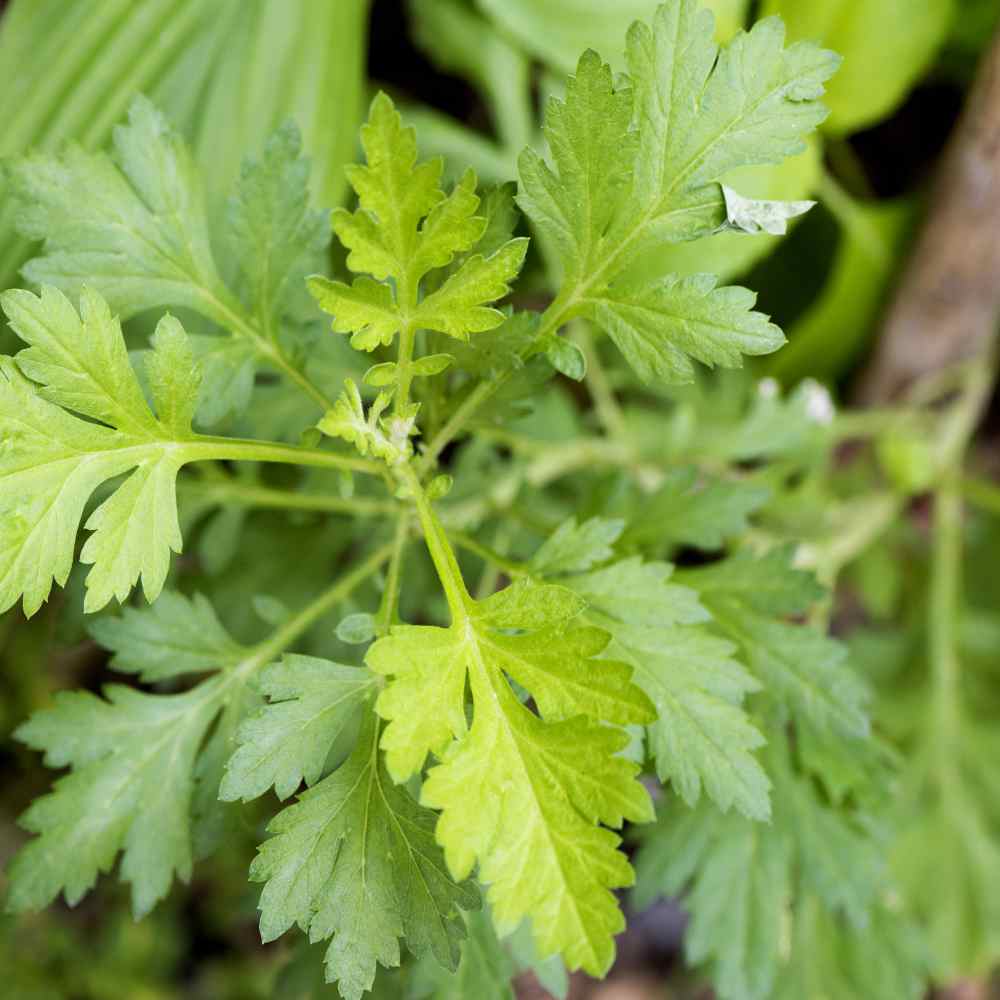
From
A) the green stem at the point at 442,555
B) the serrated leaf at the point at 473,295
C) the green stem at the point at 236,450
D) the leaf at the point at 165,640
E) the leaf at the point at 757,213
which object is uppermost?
the leaf at the point at 757,213

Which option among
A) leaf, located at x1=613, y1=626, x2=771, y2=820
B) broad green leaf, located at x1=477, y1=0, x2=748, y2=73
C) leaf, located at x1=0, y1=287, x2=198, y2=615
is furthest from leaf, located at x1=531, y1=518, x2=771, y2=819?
broad green leaf, located at x1=477, y1=0, x2=748, y2=73

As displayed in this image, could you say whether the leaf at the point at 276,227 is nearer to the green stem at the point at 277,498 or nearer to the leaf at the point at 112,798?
the green stem at the point at 277,498

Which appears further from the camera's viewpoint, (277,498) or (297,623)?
(277,498)

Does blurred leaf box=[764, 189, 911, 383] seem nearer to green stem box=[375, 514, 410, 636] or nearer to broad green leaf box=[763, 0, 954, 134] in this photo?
broad green leaf box=[763, 0, 954, 134]

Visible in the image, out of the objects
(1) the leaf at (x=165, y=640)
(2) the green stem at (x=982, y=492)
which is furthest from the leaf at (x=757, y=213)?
(2) the green stem at (x=982, y=492)

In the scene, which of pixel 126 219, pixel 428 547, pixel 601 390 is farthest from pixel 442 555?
pixel 601 390

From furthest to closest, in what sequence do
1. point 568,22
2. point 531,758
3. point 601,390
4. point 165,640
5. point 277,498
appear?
1. point 601,390
2. point 568,22
3. point 277,498
4. point 165,640
5. point 531,758

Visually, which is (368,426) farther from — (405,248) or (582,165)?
(582,165)
